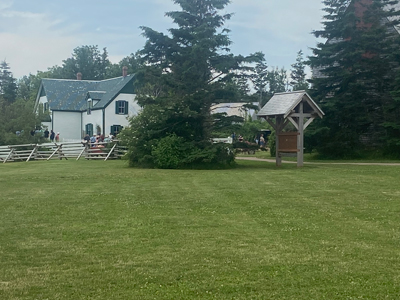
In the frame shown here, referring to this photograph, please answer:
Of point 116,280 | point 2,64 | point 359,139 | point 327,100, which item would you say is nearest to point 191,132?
point 327,100

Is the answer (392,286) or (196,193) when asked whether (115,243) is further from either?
(196,193)

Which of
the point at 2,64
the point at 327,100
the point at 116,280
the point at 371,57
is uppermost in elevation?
the point at 2,64

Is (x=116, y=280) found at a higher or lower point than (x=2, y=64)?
lower

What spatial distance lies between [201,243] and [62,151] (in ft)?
87.4

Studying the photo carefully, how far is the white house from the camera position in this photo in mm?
52844

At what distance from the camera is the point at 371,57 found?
29641mm

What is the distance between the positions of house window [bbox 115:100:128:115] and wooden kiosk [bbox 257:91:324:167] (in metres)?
31.1

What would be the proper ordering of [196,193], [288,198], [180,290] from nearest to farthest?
1. [180,290]
2. [288,198]
3. [196,193]

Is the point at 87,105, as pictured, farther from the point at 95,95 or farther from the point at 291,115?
the point at 291,115

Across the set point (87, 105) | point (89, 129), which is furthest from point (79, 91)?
point (89, 129)

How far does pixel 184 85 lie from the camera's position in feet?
77.7

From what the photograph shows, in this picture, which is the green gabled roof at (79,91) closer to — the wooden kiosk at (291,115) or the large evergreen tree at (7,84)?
the large evergreen tree at (7,84)

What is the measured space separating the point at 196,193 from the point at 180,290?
763 centimetres

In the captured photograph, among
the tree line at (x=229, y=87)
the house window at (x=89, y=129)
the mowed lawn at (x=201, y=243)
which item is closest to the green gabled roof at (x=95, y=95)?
the house window at (x=89, y=129)
